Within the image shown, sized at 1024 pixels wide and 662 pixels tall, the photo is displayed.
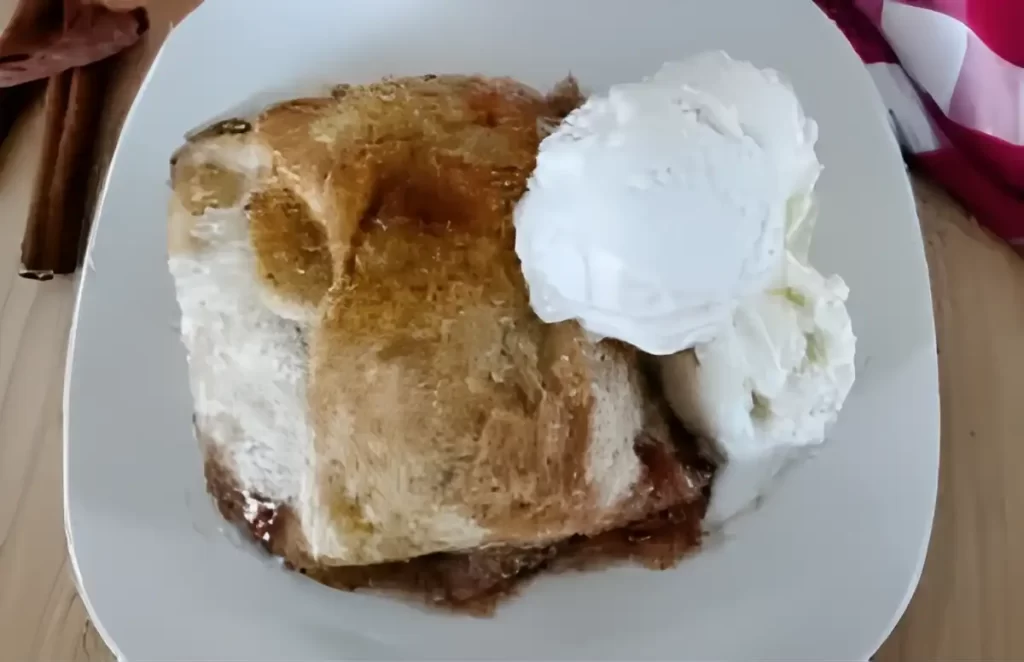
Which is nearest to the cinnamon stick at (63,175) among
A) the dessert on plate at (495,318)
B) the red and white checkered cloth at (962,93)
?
the dessert on plate at (495,318)

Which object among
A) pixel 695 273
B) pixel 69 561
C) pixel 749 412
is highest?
pixel 695 273

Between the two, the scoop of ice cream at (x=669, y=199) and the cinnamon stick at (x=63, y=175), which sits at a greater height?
the scoop of ice cream at (x=669, y=199)

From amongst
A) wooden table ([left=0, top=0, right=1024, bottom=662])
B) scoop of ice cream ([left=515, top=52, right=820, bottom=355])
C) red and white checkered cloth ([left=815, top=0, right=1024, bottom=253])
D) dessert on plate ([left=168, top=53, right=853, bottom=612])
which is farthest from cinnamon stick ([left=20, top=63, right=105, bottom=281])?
red and white checkered cloth ([left=815, top=0, right=1024, bottom=253])

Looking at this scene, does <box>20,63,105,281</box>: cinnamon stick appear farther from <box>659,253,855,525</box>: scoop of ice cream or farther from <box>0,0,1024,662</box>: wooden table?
<box>659,253,855,525</box>: scoop of ice cream

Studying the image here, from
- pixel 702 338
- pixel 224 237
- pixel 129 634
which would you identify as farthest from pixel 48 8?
pixel 702 338

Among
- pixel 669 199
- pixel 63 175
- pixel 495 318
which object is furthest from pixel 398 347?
pixel 63 175

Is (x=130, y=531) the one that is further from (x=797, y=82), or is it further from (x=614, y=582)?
(x=797, y=82)

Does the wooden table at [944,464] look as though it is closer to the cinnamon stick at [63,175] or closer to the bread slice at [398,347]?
the cinnamon stick at [63,175]
